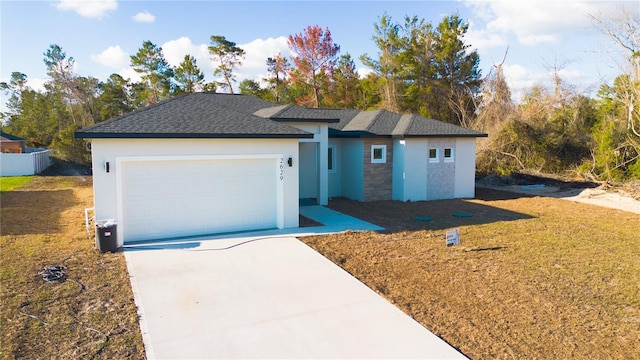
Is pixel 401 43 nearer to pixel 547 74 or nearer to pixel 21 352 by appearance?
pixel 547 74

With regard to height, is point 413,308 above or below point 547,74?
below

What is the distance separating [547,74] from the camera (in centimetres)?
3022

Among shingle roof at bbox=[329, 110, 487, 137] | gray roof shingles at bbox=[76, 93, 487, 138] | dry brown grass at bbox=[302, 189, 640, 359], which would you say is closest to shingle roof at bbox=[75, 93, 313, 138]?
gray roof shingles at bbox=[76, 93, 487, 138]

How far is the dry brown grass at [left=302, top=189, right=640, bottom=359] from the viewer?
5.59 m

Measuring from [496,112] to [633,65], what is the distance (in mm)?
7654

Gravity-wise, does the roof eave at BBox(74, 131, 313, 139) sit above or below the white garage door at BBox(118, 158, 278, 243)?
above

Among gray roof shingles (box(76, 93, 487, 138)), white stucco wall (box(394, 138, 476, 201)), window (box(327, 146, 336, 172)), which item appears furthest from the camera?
window (box(327, 146, 336, 172))

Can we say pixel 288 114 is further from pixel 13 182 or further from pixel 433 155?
pixel 13 182

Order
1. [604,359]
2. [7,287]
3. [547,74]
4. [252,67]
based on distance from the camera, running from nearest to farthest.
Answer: [604,359], [7,287], [547,74], [252,67]

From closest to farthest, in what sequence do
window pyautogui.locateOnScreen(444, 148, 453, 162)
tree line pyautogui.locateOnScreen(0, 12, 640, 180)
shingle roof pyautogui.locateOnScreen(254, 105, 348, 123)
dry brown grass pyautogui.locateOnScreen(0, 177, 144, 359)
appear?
dry brown grass pyautogui.locateOnScreen(0, 177, 144, 359)
shingle roof pyautogui.locateOnScreen(254, 105, 348, 123)
window pyautogui.locateOnScreen(444, 148, 453, 162)
tree line pyautogui.locateOnScreen(0, 12, 640, 180)

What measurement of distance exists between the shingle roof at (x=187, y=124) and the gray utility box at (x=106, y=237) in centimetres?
209

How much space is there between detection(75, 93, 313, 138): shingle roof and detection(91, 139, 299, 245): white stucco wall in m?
0.26

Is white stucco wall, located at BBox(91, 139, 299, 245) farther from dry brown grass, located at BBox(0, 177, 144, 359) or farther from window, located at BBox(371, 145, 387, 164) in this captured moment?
window, located at BBox(371, 145, 387, 164)

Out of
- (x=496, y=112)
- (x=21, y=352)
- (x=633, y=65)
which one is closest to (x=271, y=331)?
(x=21, y=352)
